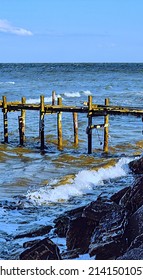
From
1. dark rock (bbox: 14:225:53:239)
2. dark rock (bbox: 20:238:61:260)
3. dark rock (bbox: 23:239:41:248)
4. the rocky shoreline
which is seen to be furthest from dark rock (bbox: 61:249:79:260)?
dark rock (bbox: 14:225:53:239)

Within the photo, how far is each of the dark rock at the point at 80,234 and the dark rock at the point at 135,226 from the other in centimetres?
78

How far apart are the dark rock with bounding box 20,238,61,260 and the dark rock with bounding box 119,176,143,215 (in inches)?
69.6

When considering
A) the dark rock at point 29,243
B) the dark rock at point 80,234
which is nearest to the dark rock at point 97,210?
the dark rock at point 80,234

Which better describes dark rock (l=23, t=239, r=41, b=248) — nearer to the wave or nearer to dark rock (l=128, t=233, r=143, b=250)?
dark rock (l=128, t=233, r=143, b=250)

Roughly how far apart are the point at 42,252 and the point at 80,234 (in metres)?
1.06

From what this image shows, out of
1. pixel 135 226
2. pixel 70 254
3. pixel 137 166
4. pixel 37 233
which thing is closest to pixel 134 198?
pixel 135 226

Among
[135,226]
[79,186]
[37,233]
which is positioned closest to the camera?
[135,226]

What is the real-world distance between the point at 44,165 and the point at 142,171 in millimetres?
4028

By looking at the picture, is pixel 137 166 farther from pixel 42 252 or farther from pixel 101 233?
pixel 42 252

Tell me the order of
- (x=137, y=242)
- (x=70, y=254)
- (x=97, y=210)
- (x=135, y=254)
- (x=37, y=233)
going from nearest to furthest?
(x=135, y=254) < (x=137, y=242) < (x=70, y=254) < (x=97, y=210) < (x=37, y=233)

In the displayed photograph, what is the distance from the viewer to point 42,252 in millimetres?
7578

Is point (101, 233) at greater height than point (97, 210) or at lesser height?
lesser

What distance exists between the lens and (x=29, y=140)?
21484 millimetres
